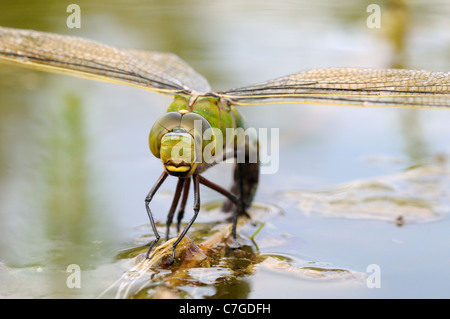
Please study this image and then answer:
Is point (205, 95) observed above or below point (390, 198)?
above

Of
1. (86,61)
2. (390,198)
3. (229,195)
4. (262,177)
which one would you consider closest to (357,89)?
(390,198)

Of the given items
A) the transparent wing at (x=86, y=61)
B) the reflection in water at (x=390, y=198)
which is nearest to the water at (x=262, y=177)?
the reflection in water at (x=390, y=198)

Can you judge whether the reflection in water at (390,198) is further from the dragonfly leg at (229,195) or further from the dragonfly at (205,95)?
the dragonfly leg at (229,195)

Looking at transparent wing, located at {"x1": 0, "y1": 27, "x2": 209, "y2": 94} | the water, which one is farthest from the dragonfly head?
transparent wing, located at {"x1": 0, "y1": 27, "x2": 209, "y2": 94}

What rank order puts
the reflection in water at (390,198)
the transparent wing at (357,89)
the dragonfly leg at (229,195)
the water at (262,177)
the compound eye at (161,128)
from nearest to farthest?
1. the water at (262,177)
2. the compound eye at (161,128)
3. the dragonfly leg at (229,195)
4. the transparent wing at (357,89)
5. the reflection in water at (390,198)

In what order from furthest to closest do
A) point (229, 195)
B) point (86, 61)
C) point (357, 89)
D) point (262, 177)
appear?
point (262, 177), point (86, 61), point (357, 89), point (229, 195)

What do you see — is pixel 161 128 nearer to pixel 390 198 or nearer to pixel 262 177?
pixel 262 177

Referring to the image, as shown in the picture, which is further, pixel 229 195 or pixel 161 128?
pixel 229 195

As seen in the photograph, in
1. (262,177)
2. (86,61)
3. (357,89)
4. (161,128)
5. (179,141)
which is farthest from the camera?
(262,177)
